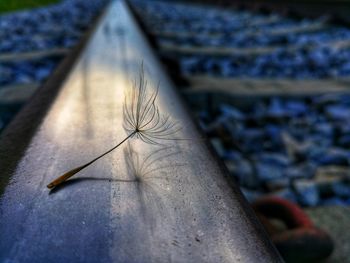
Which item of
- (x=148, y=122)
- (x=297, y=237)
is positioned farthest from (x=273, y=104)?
(x=148, y=122)

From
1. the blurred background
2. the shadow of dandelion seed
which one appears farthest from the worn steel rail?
→ the blurred background

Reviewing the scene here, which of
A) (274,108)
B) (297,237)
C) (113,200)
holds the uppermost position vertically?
(113,200)

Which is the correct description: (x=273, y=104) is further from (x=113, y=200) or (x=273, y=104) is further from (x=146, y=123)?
(x=113, y=200)

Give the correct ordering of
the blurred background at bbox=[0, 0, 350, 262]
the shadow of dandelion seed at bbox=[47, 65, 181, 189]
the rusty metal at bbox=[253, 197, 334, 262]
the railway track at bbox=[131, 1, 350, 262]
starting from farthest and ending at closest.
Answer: the railway track at bbox=[131, 1, 350, 262] < the blurred background at bbox=[0, 0, 350, 262] < the rusty metal at bbox=[253, 197, 334, 262] < the shadow of dandelion seed at bbox=[47, 65, 181, 189]

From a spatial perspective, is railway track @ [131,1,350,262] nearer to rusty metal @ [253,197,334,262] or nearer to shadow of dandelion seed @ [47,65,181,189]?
rusty metal @ [253,197,334,262]

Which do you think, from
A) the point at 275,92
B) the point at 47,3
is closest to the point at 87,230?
the point at 275,92

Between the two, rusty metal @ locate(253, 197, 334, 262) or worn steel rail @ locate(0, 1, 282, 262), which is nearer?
worn steel rail @ locate(0, 1, 282, 262)
